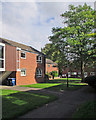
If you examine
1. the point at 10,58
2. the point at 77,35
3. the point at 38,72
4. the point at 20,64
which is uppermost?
the point at 77,35

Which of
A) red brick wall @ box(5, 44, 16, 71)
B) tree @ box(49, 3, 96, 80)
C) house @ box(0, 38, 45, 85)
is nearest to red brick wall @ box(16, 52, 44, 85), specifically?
house @ box(0, 38, 45, 85)

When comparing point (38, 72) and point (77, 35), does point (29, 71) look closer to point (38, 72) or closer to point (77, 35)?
point (38, 72)

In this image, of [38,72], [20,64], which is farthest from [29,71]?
[38,72]

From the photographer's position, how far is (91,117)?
4871mm

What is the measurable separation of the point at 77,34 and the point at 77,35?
30 centimetres

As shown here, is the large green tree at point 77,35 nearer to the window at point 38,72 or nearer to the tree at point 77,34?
the tree at point 77,34

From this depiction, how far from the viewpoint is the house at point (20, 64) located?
47.5 ft

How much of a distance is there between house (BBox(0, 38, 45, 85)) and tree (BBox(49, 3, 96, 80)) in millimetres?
5427

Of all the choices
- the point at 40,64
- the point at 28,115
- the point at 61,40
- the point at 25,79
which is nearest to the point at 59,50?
the point at 61,40

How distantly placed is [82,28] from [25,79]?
1367 centimetres

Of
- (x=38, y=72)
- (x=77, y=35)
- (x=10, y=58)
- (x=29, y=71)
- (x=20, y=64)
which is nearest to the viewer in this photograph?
(x=10, y=58)

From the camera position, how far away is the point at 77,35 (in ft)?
69.7

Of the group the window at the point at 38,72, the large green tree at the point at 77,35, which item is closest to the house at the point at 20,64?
the window at the point at 38,72

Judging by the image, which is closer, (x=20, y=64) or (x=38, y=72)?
(x=20, y=64)
